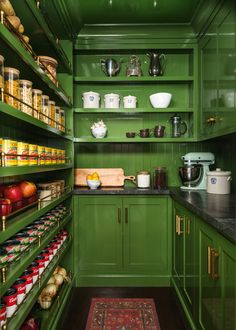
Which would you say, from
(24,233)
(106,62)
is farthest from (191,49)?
(24,233)

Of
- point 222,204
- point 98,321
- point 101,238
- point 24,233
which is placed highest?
point 222,204

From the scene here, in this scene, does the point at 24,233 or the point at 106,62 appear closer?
the point at 24,233

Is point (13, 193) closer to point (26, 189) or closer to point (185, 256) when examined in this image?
point (26, 189)

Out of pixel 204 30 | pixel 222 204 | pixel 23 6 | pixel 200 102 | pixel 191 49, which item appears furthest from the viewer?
pixel 191 49

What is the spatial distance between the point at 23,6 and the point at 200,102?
1.71 metres

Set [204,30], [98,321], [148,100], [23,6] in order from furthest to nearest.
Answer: [148,100] < [204,30] < [98,321] < [23,6]

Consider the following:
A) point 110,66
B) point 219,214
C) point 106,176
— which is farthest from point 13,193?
point 110,66

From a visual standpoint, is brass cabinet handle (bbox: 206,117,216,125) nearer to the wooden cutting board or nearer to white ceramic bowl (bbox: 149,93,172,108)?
white ceramic bowl (bbox: 149,93,172,108)

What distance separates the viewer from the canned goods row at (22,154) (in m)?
1.14

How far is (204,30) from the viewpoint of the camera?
2400 millimetres

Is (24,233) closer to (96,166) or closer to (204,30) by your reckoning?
(96,166)

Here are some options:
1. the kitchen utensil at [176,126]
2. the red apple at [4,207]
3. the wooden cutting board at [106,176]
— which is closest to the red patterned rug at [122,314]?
the wooden cutting board at [106,176]

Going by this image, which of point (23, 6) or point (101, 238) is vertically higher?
point (23, 6)

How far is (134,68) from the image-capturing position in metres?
2.70
